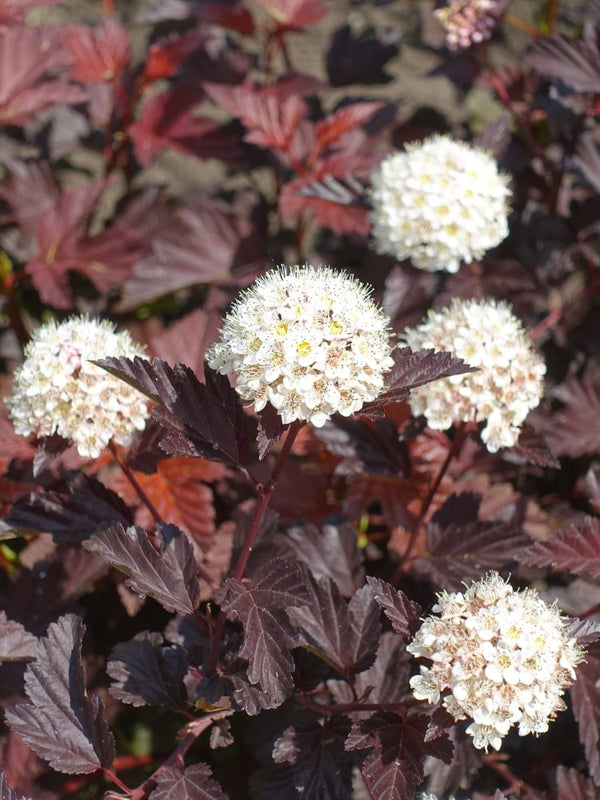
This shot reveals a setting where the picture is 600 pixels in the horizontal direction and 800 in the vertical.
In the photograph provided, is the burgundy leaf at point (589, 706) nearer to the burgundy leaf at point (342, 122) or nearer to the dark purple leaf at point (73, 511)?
the dark purple leaf at point (73, 511)

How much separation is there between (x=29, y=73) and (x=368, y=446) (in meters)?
1.41

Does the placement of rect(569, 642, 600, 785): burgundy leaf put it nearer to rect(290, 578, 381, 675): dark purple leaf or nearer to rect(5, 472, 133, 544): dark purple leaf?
rect(290, 578, 381, 675): dark purple leaf

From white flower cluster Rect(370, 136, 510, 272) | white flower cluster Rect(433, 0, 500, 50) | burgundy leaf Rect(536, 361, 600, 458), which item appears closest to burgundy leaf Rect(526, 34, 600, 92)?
white flower cluster Rect(433, 0, 500, 50)

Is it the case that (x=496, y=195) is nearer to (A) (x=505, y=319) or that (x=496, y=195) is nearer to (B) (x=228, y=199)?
(A) (x=505, y=319)

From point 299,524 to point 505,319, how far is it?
603 millimetres

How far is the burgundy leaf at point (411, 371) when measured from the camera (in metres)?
1.25

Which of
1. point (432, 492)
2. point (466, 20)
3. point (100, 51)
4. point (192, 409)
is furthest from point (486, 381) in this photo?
point (100, 51)

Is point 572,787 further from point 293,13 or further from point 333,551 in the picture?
point 293,13

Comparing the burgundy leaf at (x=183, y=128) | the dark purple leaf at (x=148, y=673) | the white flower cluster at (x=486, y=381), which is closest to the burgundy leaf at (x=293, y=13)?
the burgundy leaf at (x=183, y=128)

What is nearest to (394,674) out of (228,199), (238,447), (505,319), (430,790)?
(430,790)

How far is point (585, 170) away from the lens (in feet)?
7.13

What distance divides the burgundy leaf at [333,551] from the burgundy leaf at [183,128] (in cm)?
128

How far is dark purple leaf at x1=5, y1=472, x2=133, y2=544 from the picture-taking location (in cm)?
151

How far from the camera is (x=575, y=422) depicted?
210cm
